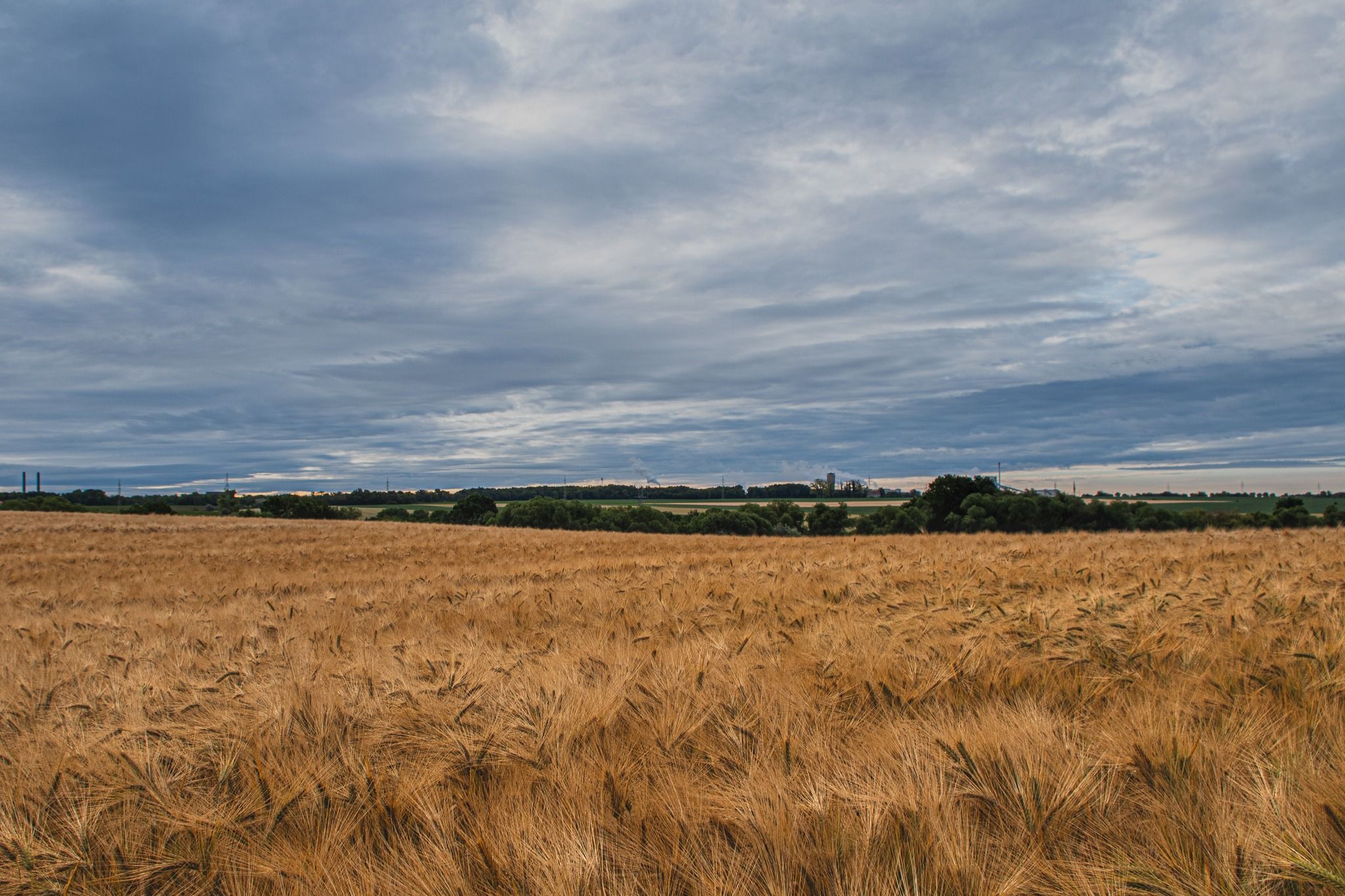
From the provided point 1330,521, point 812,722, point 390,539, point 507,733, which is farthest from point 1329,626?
point 1330,521

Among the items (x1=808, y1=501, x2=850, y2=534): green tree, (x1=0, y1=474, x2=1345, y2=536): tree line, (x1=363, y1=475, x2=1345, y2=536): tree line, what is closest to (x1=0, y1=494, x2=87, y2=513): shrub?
(x1=0, y1=474, x2=1345, y2=536): tree line

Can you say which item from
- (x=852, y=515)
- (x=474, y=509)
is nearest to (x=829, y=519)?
(x=852, y=515)

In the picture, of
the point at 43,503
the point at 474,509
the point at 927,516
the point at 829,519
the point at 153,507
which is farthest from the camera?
the point at 153,507

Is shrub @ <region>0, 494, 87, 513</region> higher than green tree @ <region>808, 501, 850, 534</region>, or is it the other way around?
shrub @ <region>0, 494, 87, 513</region>

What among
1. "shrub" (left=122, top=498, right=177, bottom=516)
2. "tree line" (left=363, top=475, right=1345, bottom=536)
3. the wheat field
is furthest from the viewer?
"shrub" (left=122, top=498, right=177, bottom=516)

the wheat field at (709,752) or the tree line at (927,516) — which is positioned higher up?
the wheat field at (709,752)

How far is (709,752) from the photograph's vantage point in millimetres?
2885

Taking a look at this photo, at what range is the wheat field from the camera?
76.1 inches

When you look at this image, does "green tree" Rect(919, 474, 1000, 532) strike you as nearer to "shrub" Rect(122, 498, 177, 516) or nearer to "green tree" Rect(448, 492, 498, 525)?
"green tree" Rect(448, 492, 498, 525)

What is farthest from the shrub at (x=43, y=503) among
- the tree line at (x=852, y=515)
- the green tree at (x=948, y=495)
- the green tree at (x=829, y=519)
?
the green tree at (x=948, y=495)

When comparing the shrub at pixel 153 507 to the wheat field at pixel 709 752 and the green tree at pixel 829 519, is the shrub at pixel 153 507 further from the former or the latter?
the wheat field at pixel 709 752

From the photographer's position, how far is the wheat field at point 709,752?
1.93 m

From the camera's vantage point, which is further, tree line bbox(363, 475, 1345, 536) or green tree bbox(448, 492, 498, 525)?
green tree bbox(448, 492, 498, 525)

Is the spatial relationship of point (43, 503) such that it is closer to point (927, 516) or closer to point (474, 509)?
point (474, 509)
